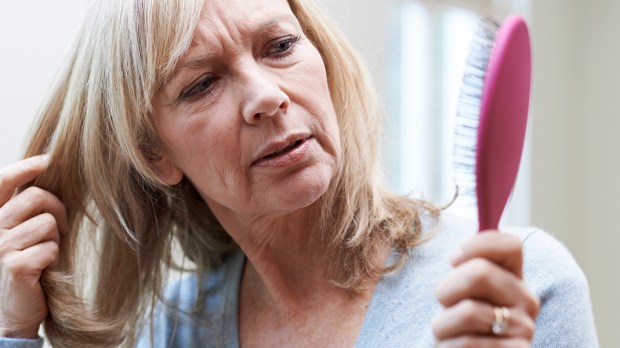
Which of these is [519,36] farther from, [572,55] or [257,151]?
[572,55]

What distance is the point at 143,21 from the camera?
98 cm

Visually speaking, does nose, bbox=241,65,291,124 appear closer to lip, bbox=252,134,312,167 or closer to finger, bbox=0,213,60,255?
lip, bbox=252,134,312,167

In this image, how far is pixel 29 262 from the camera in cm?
106

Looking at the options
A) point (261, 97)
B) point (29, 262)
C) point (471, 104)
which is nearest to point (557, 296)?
point (471, 104)

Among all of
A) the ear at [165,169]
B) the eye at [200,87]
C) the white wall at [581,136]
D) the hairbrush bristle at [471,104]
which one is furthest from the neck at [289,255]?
the white wall at [581,136]

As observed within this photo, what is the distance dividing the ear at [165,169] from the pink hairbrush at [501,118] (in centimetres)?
56

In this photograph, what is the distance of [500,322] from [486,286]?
28 millimetres

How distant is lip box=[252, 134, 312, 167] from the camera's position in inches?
37.0

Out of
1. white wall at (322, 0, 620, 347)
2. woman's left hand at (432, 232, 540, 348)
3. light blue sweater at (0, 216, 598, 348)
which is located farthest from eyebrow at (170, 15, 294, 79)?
white wall at (322, 0, 620, 347)

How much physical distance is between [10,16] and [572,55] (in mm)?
2480

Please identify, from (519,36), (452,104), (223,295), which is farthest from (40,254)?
(452,104)

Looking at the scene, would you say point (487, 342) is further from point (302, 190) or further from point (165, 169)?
point (165, 169)

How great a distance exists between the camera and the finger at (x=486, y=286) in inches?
22.1

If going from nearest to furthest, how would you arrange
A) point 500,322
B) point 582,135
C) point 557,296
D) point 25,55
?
1. point 500,322
2. point 557,296
3. point 25,55
4. point 582,135
